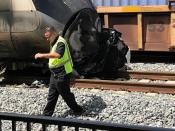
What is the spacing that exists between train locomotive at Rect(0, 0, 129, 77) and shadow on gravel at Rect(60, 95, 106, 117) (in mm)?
1906

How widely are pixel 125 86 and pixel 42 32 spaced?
6.93 feet

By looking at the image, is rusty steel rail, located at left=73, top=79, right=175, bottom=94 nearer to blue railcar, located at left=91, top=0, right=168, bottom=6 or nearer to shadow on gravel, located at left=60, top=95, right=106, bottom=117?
shadow on gravel, located at left=60, top=95, right=106, bottom=117

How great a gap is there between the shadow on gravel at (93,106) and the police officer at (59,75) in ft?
0.53

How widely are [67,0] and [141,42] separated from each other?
4.06 metres

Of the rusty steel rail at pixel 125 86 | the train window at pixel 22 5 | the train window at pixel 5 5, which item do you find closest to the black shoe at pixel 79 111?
the rusty steel rail at pixel 125 86

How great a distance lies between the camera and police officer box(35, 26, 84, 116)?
7734mm

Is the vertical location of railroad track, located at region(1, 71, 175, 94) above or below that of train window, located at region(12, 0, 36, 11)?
below

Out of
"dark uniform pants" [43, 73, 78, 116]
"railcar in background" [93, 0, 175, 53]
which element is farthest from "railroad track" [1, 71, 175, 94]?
"railcar in background" [93, 0, 175, 53]

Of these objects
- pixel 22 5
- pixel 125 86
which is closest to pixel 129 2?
pixel 125 86

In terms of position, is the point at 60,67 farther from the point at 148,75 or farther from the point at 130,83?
the point at 148,75

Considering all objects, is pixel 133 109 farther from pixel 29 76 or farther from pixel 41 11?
pixel 29 76

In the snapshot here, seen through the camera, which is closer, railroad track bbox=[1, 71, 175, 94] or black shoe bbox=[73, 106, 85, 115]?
black shoe bbox=[73, 106, 85, 115]

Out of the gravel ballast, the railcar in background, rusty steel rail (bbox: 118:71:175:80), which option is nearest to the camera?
the gravel ballast

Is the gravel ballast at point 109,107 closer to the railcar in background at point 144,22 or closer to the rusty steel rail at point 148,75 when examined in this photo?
the rusty steel rail at point 148,75
